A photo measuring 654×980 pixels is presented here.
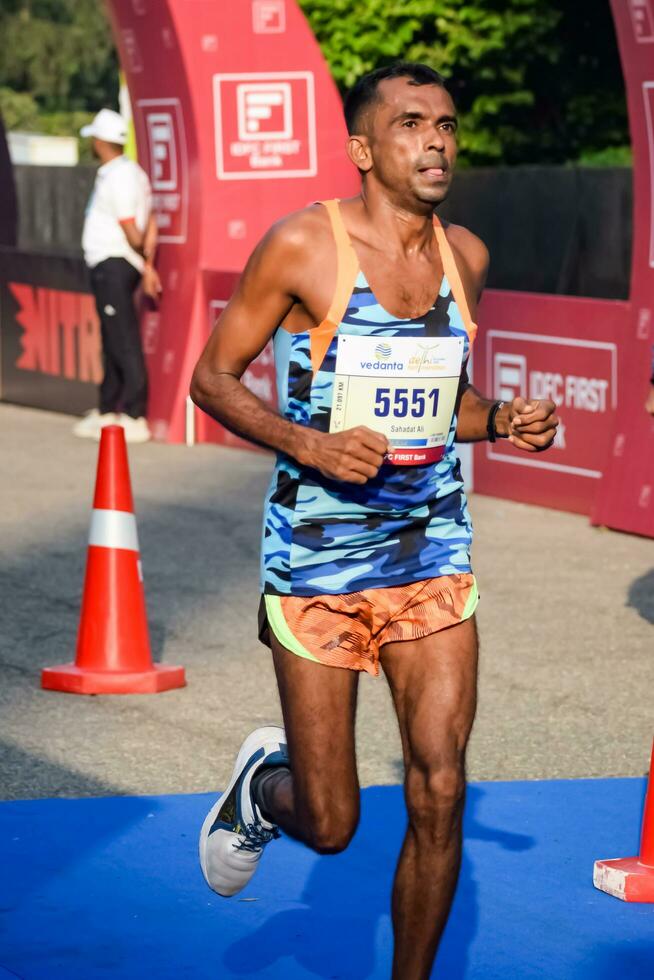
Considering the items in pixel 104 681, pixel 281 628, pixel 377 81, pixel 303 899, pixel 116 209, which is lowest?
pixel 104 681

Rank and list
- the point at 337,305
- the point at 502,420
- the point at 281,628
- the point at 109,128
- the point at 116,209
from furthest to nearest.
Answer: the point at 109,128 < the point at 116,209 < the point at 502,420 < the point at 281,628 < the point at 337,305

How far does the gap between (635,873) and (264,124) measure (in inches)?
404

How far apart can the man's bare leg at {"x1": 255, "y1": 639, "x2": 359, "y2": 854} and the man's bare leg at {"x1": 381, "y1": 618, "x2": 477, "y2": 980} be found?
A: 138 mm

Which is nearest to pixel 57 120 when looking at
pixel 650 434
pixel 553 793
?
pixel 650 434

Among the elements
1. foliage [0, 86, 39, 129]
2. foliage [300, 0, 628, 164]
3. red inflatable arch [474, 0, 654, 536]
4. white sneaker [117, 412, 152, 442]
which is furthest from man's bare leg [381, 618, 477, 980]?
foliage [0, 86, 39, 129]

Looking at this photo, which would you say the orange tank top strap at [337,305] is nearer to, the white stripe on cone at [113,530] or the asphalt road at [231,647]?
the asphalt road at [231,647]

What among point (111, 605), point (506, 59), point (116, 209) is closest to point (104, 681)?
point (111, 605)

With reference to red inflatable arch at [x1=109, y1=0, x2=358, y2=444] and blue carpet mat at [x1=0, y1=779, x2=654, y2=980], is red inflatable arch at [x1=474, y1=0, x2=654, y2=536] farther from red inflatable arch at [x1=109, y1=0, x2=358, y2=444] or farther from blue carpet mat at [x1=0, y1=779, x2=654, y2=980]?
blue carpet mat at [x1=0, y1=779, x2=654, y2=980]

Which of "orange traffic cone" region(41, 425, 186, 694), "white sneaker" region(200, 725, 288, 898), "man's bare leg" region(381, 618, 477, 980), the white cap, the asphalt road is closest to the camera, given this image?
"man's bare leg" region(381, 618, 477, 980)

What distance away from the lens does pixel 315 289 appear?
167 inches

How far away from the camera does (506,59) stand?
24.9 m

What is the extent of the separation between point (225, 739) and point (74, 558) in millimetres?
3387

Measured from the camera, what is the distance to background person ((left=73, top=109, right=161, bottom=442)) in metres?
13.9

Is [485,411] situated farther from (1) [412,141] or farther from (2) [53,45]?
(2) [53,45]
